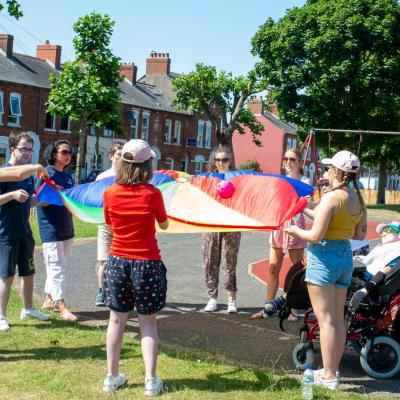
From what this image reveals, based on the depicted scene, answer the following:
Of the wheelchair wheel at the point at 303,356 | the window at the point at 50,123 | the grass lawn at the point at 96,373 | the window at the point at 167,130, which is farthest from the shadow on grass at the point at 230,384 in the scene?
the window at the point at 167,130

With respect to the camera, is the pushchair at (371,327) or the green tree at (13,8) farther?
the green tree at (13,8)

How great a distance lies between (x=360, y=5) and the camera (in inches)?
1328

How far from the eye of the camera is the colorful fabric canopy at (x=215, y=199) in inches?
253

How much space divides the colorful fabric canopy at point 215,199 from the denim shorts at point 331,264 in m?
0.97

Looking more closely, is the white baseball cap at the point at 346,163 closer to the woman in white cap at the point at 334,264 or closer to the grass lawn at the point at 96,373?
the woman in white cap at the point at 334,264

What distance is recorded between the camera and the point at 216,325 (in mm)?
7477

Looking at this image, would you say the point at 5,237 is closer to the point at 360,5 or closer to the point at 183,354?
the point at 183,354

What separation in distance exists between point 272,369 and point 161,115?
49781 millimetres

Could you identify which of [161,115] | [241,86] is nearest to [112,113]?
[241,86]

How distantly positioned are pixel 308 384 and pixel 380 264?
6.03 ft

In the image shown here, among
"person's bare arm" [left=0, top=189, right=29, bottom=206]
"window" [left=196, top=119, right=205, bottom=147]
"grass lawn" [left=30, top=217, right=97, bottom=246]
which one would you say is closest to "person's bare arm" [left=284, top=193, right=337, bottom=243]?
"person's bare arm" [left=0, top=189, right=29, bottom=206]

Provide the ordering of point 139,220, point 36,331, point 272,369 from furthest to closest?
point 36,331 < point 272,369 < point 139,220

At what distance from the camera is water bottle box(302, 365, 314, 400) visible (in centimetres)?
488

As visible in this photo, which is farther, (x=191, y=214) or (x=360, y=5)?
(x=360, y=5)
